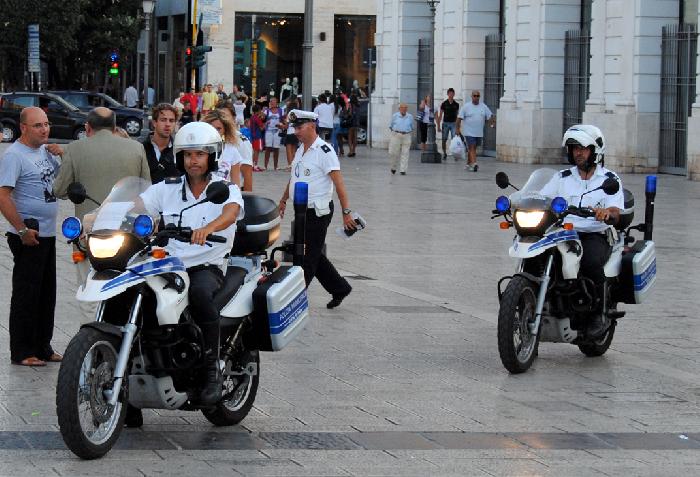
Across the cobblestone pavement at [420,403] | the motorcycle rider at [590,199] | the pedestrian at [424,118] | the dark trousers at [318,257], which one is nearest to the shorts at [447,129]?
the pedestrian at [424,118]

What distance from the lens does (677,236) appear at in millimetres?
20125

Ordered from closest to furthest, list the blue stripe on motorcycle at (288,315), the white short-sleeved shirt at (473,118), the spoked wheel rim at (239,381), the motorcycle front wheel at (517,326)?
the blue stripe on motorcycle at (288,315) < the spoked wheel rim at (239,381) < the motorcycle front wheel at (517,326) < the white short-sleeved shirt at (473,118)

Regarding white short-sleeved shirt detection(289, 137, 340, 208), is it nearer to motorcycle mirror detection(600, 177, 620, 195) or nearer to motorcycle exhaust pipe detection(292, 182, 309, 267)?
motorcycle mirror detection(600, 177, 620, 195)

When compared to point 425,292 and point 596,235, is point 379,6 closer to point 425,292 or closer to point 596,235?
point 425,292

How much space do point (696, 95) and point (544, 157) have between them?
6725 millimetres

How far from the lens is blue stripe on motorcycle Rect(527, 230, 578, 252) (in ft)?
33.5

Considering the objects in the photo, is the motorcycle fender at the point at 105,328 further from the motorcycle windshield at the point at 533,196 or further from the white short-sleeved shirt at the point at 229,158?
the white short-sleeved shirt at the point at 229,158

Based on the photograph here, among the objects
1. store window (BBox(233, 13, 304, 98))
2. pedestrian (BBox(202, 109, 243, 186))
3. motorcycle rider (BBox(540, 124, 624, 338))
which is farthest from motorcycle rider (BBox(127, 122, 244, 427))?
store window (BBox(233, 13, 304, 98))

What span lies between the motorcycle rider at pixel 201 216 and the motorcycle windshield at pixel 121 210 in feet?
0.18

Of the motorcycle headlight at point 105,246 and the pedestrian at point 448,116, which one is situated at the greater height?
the pedestrian at point 448,116

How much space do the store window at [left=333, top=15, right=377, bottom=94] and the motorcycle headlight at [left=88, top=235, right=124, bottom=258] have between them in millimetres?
64047

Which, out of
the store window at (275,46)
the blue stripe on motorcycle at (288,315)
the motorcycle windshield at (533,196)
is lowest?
the blue stripe on motorcycle at (288,315)

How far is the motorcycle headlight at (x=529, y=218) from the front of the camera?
10.3 meters

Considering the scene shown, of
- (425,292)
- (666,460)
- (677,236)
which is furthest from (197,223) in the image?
(677,236)
